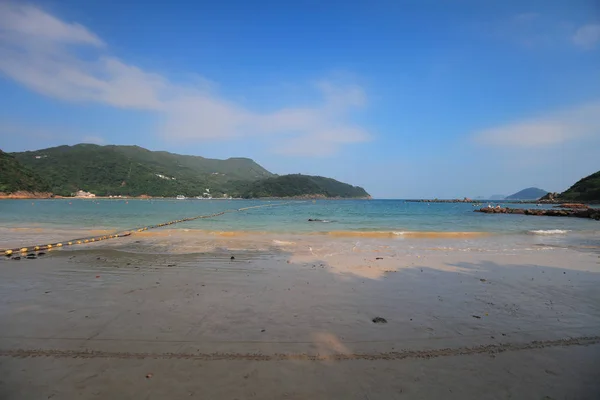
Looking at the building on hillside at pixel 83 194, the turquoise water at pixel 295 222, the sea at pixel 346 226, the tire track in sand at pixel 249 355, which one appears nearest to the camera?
the tire track in sand at pixel 249 355

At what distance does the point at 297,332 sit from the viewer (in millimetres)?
5941

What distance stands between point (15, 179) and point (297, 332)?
157m

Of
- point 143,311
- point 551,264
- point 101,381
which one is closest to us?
point 101,381

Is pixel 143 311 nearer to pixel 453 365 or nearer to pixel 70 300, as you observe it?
pixel 70 300

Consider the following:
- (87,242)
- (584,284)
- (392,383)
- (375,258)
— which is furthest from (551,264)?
(87,242)

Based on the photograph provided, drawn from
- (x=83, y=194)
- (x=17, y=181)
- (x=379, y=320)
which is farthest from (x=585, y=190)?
(x=83, y=194)

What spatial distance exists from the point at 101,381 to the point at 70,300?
4.60 metres

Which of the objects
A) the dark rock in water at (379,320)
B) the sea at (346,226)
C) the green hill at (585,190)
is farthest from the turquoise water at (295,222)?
the green hill at (585,190)

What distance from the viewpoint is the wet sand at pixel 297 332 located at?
165 inches

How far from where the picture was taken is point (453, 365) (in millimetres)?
4770

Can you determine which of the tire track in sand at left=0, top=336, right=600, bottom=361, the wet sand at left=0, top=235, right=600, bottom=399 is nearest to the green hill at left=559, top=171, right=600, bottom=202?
the wet sand at left=0, top=235, right=600, bottom=399

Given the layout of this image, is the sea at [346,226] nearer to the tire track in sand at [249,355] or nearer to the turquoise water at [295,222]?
the turquoise water at [295,222]

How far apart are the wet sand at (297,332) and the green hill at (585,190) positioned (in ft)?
411

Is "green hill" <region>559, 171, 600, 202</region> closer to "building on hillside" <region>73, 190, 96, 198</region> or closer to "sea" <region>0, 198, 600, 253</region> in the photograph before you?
"sea" <region>0, 198, 600, 253</region>
